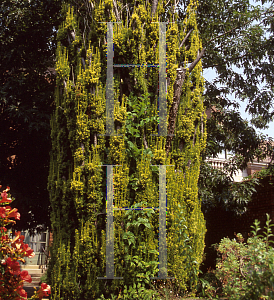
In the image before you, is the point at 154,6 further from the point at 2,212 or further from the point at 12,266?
the point at 12,266

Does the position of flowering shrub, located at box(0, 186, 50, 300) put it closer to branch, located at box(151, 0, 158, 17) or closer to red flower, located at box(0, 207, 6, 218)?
red flower, located at box(0, 207, 6, 218)

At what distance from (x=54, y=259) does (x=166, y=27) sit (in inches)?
193

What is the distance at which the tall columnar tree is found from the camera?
5297 millimetres

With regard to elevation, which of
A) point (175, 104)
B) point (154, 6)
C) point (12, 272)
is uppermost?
point (154, 6)

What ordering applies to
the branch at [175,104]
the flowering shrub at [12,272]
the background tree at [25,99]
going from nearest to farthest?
the flowering shrub at [12,272] → the branch at [175,104] → the background tree at [25,99]

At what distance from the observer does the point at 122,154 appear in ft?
18.1

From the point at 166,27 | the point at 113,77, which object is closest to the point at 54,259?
the point at 113,77

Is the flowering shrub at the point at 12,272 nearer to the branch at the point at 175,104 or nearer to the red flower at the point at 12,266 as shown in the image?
the red flower at the point at 12,266

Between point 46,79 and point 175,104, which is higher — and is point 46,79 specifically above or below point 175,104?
above

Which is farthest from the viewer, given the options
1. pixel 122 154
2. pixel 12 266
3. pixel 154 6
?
pixel 154 6

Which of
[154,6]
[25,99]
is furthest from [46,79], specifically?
[154,6]

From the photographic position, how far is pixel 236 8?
33.8ft

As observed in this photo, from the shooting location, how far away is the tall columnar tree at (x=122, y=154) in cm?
530

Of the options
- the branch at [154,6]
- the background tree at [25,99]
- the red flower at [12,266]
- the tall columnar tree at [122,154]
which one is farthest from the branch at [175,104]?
the red flower at [12,266]
